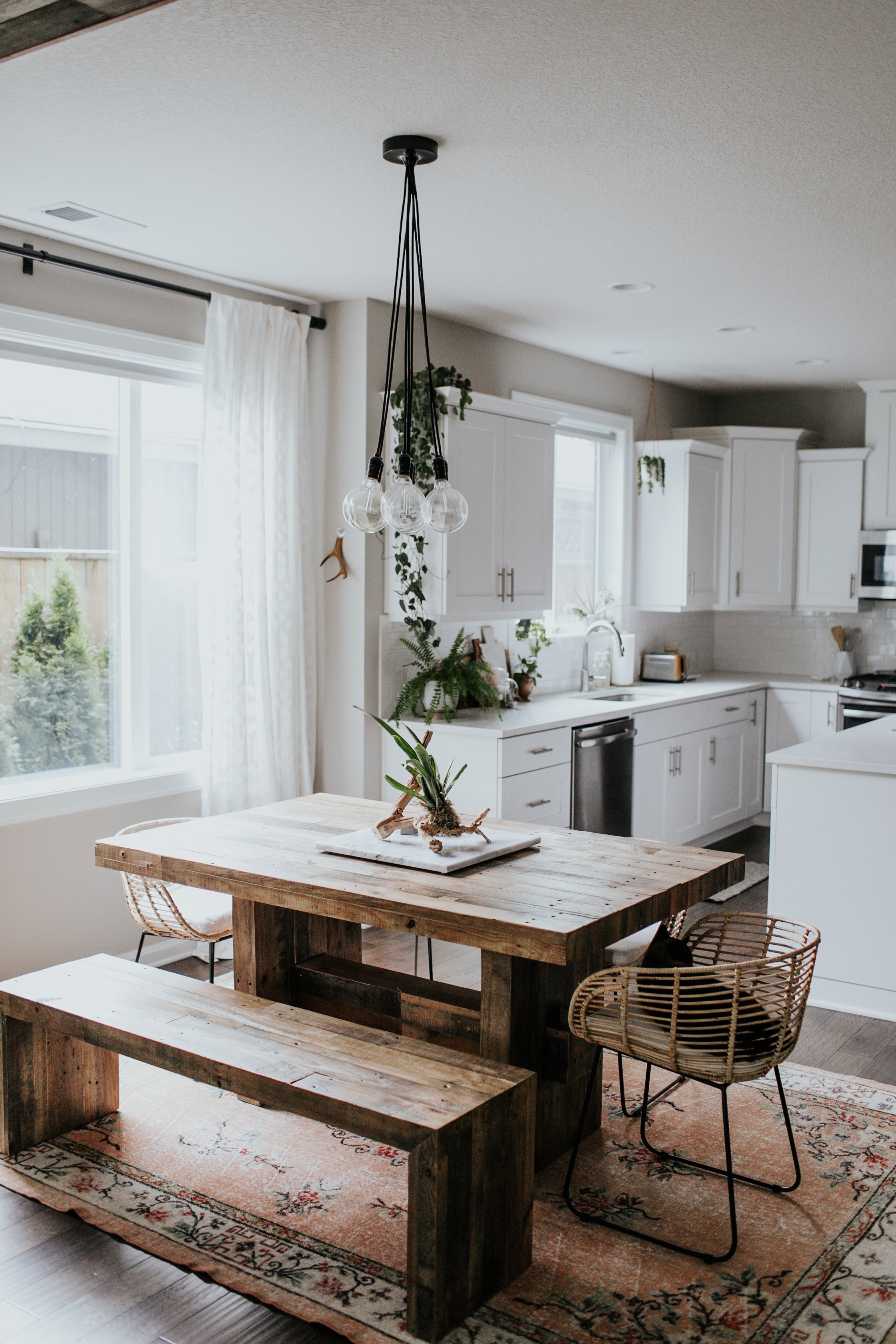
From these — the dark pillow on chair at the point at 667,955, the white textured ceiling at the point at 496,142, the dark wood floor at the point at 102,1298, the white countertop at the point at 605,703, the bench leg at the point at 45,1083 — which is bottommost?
the dark wood floor at the point at 102,1298

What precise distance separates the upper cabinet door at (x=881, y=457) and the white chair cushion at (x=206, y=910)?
4.84 m

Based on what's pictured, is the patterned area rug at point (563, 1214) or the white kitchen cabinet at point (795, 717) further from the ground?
the white kitchen cabinet at point (795, 717)

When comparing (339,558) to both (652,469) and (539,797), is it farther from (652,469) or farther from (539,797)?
(652,469)

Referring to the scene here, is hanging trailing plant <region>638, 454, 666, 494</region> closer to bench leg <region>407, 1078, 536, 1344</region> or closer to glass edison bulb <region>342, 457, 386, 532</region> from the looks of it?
glass edison bulb <region>342, 457, 386, 532</region>

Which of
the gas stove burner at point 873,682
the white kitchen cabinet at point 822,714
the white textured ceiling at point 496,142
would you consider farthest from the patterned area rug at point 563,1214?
the white kitchen cabinet at point 822,714

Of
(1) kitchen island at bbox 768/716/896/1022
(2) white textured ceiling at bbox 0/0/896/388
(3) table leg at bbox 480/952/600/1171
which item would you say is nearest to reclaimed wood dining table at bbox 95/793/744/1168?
(3) table leg at bbox 480/952/600/1171

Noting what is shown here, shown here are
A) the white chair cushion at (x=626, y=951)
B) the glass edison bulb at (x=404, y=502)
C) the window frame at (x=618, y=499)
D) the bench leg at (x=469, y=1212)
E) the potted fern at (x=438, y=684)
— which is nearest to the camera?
the bench leg at (x=469, y=1212)

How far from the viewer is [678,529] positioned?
22.2ft

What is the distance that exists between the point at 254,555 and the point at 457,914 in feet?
7.99

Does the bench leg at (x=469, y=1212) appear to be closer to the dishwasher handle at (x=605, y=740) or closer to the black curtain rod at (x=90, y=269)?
A: the dishwasher handle at (x=605, y=740)

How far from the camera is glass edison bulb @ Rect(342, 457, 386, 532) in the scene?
298cm

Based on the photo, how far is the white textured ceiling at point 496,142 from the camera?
2420mm

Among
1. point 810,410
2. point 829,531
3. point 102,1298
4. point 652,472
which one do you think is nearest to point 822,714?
point 829,531

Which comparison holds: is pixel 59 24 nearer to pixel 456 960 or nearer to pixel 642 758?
pixel 456 960
